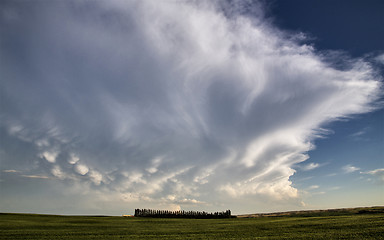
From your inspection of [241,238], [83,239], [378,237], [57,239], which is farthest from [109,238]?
[378,237]

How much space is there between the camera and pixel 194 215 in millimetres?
80562

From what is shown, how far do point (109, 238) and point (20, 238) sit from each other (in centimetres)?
835

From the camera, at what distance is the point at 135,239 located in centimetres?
2170

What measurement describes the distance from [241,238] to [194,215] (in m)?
63.6

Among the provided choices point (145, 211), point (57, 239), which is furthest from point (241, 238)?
point (145, 211)

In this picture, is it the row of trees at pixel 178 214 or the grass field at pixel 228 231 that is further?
the row of trees at pixel 178 214

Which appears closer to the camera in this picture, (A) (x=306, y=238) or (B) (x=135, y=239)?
(A) (x=306, y=238)

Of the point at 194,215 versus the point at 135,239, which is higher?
the point at 135,239

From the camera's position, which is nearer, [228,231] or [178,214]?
[228,231]

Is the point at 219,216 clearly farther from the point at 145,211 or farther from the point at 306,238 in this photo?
the point at 306,238

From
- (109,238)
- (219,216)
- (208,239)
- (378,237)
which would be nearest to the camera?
(378,237)

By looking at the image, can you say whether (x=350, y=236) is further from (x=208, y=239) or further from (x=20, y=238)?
(x=20, y=238)

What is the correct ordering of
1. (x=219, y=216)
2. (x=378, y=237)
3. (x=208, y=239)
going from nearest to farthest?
(x=378, y=237) → (x=208, y=239) → (x=219, y=216)

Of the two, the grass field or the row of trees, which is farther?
the row of trees
